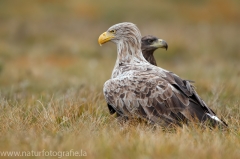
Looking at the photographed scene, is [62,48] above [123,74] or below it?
below

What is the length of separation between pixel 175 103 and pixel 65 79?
5.93 metres

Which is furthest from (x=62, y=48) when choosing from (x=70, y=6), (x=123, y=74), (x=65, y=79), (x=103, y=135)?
(x=70, y=6)

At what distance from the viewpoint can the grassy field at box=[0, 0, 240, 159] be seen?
4402 millimetres

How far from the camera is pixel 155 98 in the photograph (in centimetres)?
579

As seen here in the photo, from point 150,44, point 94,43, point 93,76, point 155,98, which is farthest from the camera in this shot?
point 94,43

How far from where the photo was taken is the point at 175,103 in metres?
5.71

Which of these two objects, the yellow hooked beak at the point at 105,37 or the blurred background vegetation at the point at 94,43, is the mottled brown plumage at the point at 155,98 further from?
the blurred background vegetation at the point at 94,43

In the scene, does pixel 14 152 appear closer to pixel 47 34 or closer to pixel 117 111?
pixel 117 111

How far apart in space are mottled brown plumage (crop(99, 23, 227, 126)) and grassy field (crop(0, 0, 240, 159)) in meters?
0.23

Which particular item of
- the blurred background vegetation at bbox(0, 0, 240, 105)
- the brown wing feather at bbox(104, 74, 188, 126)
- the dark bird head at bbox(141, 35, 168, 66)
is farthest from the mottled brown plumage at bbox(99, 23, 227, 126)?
the blurred background vegetation at bbox(0, 0, 240, 105)

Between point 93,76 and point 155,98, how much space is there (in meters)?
5.98

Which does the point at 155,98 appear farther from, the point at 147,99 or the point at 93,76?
the point at 93,76

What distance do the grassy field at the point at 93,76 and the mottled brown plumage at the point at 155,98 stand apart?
228 mm

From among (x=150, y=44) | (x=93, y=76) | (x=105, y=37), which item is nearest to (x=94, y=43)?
(x=93, y=76)
